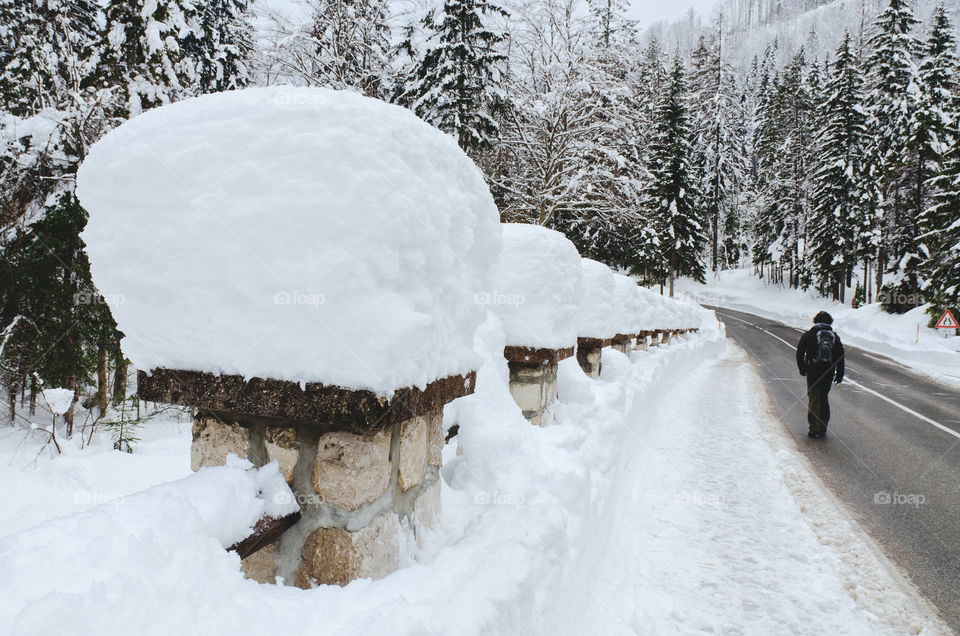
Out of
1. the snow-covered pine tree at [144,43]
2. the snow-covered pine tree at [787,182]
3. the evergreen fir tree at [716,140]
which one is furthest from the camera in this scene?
the evergreen fir tree at [716,140]

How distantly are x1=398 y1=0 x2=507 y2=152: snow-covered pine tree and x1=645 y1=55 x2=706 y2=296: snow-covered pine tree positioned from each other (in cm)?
1970

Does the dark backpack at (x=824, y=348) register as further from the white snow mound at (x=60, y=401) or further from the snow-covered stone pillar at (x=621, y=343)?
the white snow mound at (x=60, y=401)

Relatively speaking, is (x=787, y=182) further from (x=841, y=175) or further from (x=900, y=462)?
(x=900, y=462)

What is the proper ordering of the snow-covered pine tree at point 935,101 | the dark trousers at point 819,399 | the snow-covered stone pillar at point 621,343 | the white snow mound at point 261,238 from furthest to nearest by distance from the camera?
the snow-covered pine tree at point 935,101 → the dark trousers at point 819,399 → the snow-covered stone pillar at point 621,343 → the white snow mound at point 261,238

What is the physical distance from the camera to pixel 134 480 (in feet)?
16.3

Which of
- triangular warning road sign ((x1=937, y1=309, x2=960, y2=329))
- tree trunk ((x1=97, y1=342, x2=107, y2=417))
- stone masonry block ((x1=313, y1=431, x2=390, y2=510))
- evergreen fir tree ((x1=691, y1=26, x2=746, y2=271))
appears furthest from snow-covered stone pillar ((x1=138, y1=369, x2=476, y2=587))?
evergreen fir tree ((x1=691, y1=26, x2=746, y2=271))

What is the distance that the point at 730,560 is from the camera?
344 centimetres

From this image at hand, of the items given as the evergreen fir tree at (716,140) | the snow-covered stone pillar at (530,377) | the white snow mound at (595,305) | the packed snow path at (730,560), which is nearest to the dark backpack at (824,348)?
the packed snow path at (730,560)

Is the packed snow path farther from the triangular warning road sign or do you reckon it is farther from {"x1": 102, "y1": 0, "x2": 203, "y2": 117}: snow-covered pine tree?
the triangular warning road sign

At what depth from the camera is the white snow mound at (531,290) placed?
3.25 meters

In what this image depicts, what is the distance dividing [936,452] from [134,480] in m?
9.23

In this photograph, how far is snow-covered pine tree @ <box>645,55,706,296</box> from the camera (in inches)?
1193

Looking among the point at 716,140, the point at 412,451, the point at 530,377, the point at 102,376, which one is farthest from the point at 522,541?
the point at 716,140

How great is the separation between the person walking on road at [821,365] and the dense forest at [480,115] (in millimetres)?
5668
